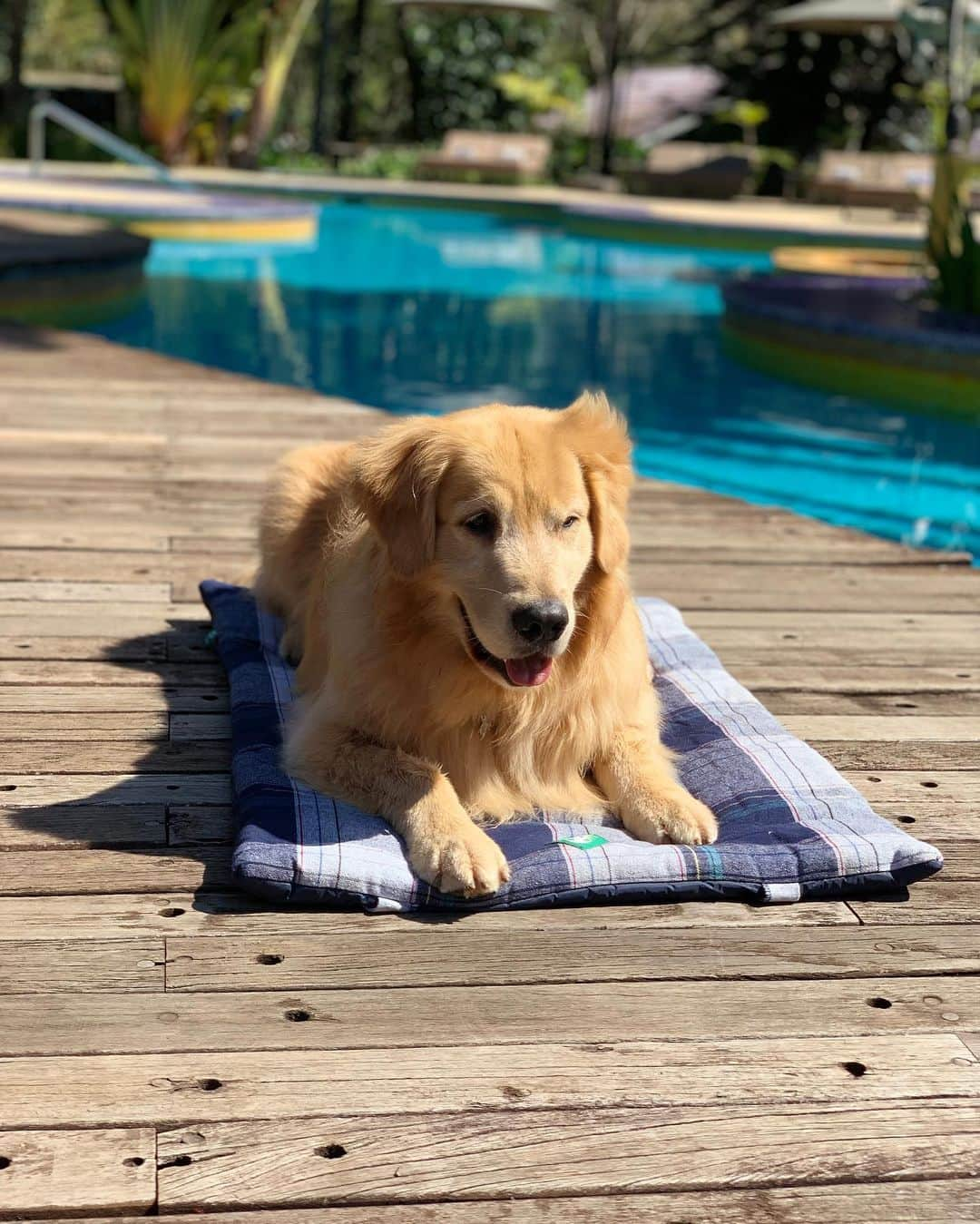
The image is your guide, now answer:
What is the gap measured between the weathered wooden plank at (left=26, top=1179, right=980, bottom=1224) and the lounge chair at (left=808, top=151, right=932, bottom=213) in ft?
79.0

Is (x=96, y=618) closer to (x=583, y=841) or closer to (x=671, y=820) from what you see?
(x=583, y=841)

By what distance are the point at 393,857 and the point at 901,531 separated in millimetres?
6174

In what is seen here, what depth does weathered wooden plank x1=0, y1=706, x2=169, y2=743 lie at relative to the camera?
3689mm

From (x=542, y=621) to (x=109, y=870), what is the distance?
102 cm

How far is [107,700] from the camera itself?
155 inches

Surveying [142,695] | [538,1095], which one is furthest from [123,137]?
[538,1095]

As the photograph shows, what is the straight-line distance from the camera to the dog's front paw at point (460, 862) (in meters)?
2.89

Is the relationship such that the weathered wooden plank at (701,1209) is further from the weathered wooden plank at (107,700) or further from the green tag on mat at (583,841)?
the weathered wooden plank at (107,700)

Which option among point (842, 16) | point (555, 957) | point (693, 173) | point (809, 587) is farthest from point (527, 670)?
point (842, 16)

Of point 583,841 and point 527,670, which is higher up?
point 527,670

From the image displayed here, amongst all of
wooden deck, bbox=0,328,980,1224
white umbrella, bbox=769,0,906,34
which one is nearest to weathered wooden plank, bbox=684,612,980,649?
wooden deck, bbox=0,328,980,1224

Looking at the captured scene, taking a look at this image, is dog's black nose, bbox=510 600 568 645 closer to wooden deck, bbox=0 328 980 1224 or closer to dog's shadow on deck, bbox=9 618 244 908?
wooden deck, bbox=0 328 980 1224

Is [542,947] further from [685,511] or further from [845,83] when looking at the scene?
[845,83]

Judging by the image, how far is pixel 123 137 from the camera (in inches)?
1117
